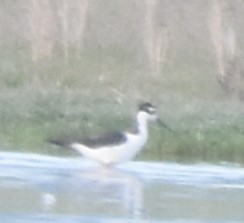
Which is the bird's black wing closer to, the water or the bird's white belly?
the bird's white belly

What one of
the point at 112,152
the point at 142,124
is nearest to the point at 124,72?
the point at 142,124

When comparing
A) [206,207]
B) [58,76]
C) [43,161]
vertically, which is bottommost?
[206,207]

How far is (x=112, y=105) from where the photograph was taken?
2189 centimetres

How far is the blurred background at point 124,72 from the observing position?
19.6 m

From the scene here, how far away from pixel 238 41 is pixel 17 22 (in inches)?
215

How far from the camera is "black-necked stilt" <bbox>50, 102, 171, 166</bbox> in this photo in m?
16.8

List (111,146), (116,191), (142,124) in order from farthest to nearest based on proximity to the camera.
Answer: (142,124) < (111,146) < (116,191)

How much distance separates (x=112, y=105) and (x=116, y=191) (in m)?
7.83

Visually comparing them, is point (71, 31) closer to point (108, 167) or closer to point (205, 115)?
point (205, 115)

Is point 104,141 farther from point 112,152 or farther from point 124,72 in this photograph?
point 124,72

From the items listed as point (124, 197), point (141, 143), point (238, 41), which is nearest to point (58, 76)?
point (238, 41)

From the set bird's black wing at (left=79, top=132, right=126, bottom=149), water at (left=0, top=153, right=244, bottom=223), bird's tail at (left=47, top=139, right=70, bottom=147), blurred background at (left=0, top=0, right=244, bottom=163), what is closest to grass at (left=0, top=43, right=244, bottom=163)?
blurred background at (left=0, top=0, right=244, bottom=163)

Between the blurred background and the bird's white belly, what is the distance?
3.01 ft

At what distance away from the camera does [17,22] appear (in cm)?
3256
